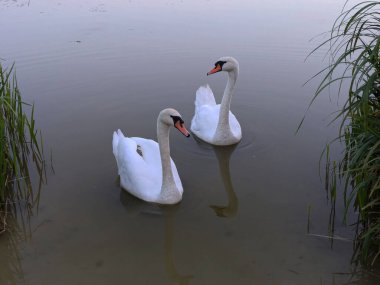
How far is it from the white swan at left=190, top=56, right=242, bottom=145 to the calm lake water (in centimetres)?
17

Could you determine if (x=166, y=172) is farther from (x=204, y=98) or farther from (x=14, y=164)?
(x=204, y=98)

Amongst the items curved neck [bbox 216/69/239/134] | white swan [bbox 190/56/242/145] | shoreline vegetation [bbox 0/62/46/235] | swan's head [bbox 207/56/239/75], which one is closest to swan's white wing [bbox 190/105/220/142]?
white swan [bbox 190/56/242/145]

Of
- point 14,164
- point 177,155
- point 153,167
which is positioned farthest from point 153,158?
point 14,164

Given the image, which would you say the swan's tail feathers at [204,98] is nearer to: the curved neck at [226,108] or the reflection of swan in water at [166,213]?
the curved neck at [226,108]

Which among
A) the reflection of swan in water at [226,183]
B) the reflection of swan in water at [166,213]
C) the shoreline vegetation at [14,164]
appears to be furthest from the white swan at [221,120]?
the shoreline vegetation at [14,164]

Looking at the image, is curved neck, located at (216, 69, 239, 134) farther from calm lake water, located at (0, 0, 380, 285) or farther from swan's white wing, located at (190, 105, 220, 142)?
calm lake water, located at (0, 0, 380, 285)

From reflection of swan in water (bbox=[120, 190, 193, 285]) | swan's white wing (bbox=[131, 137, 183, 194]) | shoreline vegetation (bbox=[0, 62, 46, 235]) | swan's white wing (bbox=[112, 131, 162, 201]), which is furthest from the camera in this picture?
swan's white wing (bbox=[131, 137, 183, 194])

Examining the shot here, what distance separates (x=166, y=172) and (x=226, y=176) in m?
1.17

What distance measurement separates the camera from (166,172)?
18.3 feet

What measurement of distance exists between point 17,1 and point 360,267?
48.1ft

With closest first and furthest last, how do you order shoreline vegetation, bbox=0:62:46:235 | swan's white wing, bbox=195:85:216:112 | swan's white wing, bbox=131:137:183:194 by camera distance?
shoreline vegetation, bbox=0:62:46:235 → swan's white wing, bbox=131:137:183:194 → swan's white wing, bbox=195:85:216:112

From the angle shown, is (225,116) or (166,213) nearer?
(166,213)

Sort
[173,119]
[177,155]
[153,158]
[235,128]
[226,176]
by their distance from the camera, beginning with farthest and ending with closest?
[235,128] < [177,155] < [226,176] < [153,158] < [173,119]

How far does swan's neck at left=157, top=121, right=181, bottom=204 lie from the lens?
555 cm
